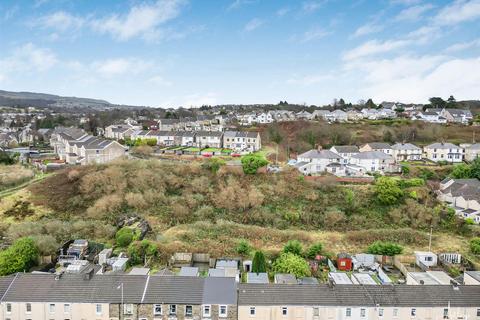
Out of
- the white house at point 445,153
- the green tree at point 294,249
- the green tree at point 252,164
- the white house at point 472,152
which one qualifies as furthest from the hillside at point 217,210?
→ the white house at point 472,152

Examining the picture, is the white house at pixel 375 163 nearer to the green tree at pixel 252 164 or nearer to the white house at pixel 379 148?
the white house at pixel 379 148

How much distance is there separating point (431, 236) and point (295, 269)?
53.6 feet

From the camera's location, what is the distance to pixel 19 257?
23.9 m

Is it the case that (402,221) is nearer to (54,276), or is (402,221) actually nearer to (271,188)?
(271,188)

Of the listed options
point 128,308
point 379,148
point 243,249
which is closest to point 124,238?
point 243,249

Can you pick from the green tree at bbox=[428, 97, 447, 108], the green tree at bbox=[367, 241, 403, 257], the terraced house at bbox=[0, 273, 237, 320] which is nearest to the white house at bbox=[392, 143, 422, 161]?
the green tree at bbox=[367, 241, 403, 257]

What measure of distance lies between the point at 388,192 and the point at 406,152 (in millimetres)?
19118

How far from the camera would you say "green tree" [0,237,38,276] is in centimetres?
2331

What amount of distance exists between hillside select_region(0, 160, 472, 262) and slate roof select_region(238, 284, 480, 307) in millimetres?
10006

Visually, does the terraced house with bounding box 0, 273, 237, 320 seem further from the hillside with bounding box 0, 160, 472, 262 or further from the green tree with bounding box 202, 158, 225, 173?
the green tree with bounding box 202, 158, 225, 173

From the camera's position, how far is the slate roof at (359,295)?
1791cm

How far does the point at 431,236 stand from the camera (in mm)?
33281

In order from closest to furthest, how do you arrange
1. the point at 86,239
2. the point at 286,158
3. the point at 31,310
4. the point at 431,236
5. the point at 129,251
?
the point at 31,310 < the point at 129,251 < the point at 86,239 < the point at 431,236 < the point at 286,158

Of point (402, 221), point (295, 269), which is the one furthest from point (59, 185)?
point (402, 221)
